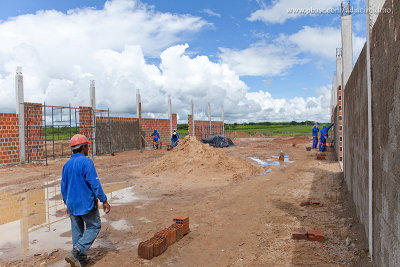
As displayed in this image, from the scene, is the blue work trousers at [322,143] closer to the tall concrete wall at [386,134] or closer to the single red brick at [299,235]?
the single red brick at [299,235]

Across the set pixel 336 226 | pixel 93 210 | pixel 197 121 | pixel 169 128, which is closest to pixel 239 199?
pixel 336 226

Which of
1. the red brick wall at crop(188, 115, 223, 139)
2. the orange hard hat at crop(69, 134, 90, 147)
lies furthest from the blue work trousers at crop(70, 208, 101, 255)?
the red brick wall at crop(188, 115, 223, 139)

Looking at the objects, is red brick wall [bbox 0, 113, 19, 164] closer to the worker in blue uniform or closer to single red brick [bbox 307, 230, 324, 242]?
single red brick [bbox 307, 230, 324, 242]

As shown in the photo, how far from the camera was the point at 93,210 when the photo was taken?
365 cm

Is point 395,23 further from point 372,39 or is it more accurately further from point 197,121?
point 197,121

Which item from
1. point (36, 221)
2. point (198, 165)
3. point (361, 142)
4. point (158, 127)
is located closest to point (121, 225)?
point (36, 221)

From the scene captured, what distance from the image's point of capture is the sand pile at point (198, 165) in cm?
1065

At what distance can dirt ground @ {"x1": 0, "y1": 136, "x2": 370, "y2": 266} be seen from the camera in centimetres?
382

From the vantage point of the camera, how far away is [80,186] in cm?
357

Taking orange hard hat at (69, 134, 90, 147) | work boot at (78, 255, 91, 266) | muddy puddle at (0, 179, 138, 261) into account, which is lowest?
muddy puddle at (0, 179, 138, 261)

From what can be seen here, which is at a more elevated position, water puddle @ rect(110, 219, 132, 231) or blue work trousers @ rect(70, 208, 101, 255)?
blue work trousers @ rect(70, 208, 101, 255)

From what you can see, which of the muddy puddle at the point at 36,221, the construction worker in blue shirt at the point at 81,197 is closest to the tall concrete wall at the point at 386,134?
the construction worker in blue shirt at the point at 81,197

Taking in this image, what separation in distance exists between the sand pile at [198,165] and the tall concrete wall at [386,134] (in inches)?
280

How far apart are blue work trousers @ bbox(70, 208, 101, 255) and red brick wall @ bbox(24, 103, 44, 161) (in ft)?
39.7
